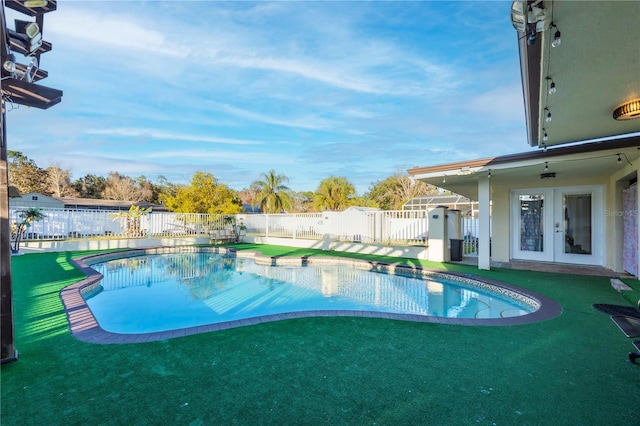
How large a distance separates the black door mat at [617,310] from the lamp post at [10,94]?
7823 millimetres

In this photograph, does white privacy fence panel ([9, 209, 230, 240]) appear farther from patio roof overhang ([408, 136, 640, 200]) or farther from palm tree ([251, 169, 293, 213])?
patio roof overhang ([408, 136, 640, 200])

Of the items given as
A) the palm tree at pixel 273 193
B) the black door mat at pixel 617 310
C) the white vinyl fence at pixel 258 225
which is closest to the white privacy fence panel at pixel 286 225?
the white vinyl fence at pixel 258 225

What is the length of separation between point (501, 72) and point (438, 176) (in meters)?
3.69

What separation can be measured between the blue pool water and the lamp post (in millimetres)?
2278

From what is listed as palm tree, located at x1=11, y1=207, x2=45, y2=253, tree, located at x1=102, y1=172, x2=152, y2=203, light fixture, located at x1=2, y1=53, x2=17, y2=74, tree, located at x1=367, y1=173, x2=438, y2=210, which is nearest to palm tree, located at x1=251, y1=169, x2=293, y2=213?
tree, located at x1=367, y1=173, x2=438, y2=210

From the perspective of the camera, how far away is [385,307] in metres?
6.33

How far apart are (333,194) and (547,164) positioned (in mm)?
20894

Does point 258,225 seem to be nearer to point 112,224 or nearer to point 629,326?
point 112,224

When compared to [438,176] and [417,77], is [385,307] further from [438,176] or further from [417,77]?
[417,77]

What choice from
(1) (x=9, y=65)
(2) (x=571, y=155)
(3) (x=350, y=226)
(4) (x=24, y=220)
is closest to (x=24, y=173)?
(4) (x=24, y=220)

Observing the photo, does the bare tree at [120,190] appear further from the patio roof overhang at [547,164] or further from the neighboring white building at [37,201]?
the patio roof overhang at [547,164]

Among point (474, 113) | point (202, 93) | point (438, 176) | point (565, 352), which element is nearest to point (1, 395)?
point (565, 352)

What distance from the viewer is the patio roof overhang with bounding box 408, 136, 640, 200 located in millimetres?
6555

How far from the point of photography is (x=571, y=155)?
22.7 feet
